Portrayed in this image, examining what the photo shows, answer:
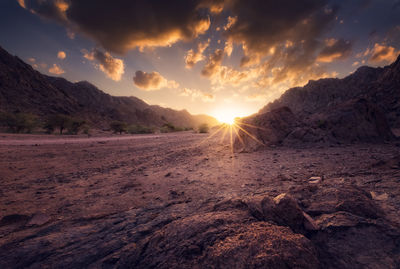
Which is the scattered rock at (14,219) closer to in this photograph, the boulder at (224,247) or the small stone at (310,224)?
the boulder at (224,247)

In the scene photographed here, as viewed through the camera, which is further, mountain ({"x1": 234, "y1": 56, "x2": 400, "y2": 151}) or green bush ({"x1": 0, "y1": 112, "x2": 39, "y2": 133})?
green bush ({"x1": 0, "y1": 112, "x2": 39, "y2": 133})

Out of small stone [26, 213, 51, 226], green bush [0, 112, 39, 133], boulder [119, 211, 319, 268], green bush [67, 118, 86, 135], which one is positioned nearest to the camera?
boulder [119, 211, 319, 268]

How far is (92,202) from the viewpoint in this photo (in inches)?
101

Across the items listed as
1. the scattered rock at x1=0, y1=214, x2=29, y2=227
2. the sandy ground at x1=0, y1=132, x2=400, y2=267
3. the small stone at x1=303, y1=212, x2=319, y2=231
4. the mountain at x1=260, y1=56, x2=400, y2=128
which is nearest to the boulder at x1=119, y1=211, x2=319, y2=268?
the small stone at x1=303, y1=212, x2=319, y2=231

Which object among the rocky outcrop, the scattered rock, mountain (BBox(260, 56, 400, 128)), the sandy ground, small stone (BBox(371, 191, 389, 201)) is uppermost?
mountain (BBox(260, 56, 400, 128))

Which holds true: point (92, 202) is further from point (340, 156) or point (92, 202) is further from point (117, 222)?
point (340, 156)

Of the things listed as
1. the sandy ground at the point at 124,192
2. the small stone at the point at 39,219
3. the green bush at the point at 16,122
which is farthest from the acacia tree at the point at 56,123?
the small stone at the point at 39,219

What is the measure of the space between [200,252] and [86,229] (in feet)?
5.02

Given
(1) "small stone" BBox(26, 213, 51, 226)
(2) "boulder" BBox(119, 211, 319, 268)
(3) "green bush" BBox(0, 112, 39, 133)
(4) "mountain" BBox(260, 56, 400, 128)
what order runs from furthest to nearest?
(3) "green bush" BBox(0, 112, 39, 133) → (4) "mountain" BBox(260, 56, 400, 128) → (1) "small stone" BBox(26, 213, 51, 226) → (2) "boulder" BBox(119, 211, 319, 268)

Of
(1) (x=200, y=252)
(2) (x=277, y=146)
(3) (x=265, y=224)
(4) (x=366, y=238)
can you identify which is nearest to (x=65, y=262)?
(1) (x=200, y=252)

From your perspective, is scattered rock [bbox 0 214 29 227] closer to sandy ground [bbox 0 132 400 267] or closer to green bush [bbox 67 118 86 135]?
sandy ground [bbox 0 132 400 267]

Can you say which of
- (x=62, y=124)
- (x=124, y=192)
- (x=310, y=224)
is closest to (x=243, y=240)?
(x=310, y=224)

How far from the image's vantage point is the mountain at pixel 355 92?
43.9 ft

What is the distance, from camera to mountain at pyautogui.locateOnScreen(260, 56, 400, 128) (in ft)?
43.9
